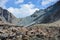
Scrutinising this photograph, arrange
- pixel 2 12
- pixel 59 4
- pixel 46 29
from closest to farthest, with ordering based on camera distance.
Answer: pixel 46 29 → pixel 59 4 → pixel 2 12

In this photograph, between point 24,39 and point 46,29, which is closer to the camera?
point 24,39

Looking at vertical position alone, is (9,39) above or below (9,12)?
below

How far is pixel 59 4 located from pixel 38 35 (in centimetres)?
7336

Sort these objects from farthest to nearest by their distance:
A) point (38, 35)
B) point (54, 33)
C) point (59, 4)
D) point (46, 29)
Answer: point (59, 4) < point (46, 29) < point (54, 33) < point (38, 35)

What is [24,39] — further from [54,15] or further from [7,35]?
[54,15]

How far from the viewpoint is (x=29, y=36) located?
76.1m

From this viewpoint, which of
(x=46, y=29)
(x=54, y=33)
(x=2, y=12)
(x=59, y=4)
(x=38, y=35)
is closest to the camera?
(x=38, y=35)

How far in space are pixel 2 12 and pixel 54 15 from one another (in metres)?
59.6

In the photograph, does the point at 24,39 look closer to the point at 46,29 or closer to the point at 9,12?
the point at 46,29

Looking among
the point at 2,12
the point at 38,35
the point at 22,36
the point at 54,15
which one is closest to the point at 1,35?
the point at 22,36

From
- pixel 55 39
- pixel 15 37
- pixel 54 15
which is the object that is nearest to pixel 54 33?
pixel 55 39

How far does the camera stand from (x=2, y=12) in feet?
590

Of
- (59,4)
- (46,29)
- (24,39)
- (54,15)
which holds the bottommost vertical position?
(24,39)

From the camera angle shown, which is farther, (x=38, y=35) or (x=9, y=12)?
(x=9, y=12)
